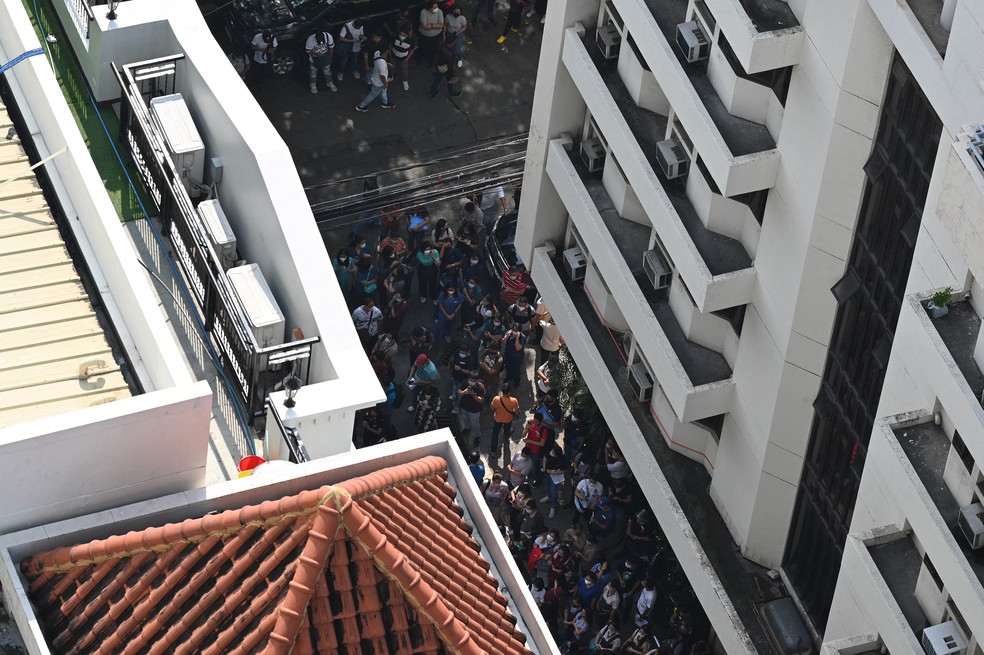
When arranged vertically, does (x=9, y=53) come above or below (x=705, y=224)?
above

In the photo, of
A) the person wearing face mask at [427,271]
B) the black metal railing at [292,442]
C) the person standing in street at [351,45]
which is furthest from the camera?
the person standing in street at [351,45]

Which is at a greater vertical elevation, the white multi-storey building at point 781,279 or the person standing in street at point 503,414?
the white multi-storey building at point 781,279

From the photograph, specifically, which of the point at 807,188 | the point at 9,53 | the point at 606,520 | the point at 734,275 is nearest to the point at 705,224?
the point at 734,275

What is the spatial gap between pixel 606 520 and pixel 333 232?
12.1 m

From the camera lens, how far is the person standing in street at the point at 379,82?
53.2 m

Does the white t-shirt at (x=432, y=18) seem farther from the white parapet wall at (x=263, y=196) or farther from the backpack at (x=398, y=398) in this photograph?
the white parapet wall at (x=263, y=196)

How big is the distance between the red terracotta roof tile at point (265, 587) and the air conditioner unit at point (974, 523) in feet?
28.1

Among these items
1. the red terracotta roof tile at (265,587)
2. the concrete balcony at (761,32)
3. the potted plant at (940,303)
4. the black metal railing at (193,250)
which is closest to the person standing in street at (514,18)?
the concrete balcony at (761,32)

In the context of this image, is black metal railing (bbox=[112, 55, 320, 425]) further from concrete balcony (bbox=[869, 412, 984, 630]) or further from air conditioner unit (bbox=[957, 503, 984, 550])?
air conditioner unit (bbox=[957, 503, 984, 550])

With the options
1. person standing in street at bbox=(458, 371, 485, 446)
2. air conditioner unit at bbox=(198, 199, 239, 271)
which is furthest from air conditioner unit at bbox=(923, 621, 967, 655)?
person standing in street at bbox=(458, 371, 485, 446)

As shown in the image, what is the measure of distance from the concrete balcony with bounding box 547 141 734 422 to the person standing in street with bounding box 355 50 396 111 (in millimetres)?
12477

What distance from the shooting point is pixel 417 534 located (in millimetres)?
24484

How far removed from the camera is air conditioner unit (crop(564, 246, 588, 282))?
43.3m

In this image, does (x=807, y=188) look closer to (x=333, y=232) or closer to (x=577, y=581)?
(x=577, y=581)
